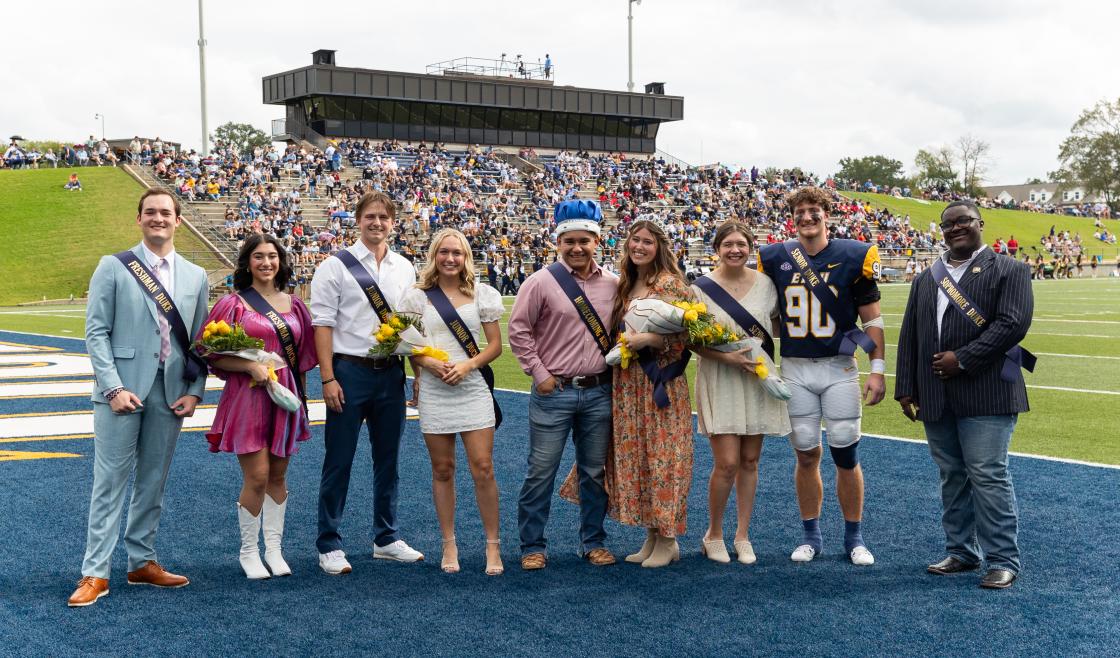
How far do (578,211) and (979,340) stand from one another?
1.99 m

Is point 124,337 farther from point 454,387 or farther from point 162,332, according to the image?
point 454,387

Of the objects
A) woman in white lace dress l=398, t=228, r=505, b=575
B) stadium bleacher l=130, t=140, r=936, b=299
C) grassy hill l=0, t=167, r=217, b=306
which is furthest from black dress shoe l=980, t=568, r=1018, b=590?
grassy hill l=0, t=167, r=217, b=306

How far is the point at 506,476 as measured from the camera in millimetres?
7293

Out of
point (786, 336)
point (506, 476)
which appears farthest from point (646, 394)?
point (506, 476)

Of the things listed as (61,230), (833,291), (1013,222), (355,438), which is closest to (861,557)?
(833,291)

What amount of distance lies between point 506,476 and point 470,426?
2.22m

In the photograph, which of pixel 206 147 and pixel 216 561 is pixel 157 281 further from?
pixel 206 147

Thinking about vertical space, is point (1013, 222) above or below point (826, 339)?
above

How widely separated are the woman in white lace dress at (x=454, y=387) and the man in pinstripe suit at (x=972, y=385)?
2105 millimetres

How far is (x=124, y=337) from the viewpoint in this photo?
4773 mm

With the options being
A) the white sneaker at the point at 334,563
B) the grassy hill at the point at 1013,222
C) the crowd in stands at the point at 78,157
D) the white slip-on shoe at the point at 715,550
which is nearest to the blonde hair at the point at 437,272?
the white sneaker at the point at 334,563

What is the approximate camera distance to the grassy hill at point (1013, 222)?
60.1 metres

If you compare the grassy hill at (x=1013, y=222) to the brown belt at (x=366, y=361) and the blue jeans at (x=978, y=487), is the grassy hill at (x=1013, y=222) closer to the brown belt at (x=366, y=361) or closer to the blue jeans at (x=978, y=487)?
the blue jeans at (x=978, y=487)

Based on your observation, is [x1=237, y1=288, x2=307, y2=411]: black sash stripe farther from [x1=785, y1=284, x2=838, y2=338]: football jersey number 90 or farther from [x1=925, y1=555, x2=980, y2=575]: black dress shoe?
[x1=925, y1=555, x2=980, y2=575]: black dress shoe
